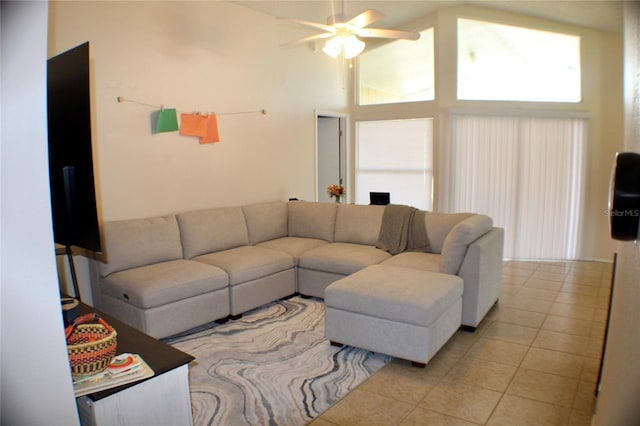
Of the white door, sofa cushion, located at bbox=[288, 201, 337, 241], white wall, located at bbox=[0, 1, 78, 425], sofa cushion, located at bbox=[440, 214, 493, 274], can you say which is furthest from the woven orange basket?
the white door

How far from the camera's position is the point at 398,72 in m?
6.01

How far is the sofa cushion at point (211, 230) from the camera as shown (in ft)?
12.7

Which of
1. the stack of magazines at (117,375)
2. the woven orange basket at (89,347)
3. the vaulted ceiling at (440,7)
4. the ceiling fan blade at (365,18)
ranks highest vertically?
the vaulted ceiling at (440,7)

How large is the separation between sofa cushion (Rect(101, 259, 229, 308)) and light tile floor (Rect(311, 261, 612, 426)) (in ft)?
4.86

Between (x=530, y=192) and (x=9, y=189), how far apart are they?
5.88m

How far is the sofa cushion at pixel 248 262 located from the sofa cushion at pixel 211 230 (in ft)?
0.28

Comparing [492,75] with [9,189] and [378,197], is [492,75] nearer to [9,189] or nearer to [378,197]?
[378,197]

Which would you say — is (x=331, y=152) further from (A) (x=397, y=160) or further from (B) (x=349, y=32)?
(B) (x=349, y=32)

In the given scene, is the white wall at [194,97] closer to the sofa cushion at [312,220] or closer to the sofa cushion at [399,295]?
the sofa cushion at [312,220]

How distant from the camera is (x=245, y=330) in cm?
336

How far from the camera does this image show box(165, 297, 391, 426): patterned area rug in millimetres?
2285

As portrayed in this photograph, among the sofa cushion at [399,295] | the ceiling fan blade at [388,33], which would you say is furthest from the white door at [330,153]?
the sofa cushion at [399,295]

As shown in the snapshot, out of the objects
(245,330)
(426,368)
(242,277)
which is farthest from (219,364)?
(426,368)

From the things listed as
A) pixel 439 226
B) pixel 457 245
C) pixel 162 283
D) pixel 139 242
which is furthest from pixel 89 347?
pixel 439 226
